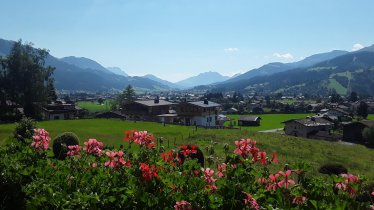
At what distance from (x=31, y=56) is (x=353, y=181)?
77.3 meters

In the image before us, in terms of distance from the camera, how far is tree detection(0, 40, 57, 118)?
71.9 metres

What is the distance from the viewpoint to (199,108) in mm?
82875

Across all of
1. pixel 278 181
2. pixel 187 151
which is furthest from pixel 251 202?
pixel 187 151

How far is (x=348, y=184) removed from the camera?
4938mm

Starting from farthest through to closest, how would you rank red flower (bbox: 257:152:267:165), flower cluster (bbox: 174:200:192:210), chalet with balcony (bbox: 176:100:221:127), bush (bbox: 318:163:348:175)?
1. chalet with balcony (bbox: 176:100:221:127)
2. bush (bbox: 318:163:348:175)
3. red flower (bbox: 257:152:267:165)
4. flower cluster (bbox: 174:200:192:210)

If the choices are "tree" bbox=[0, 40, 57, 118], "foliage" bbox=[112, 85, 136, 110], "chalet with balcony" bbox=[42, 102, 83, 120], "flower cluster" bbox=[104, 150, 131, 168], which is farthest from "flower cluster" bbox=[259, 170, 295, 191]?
"foliage" bbox=[112, 85, 136, 110]

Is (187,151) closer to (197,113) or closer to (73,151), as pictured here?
(73,151)

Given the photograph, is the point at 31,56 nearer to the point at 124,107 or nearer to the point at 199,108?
the point at 124,107

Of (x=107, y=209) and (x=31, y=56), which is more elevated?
(x=31, y=56)

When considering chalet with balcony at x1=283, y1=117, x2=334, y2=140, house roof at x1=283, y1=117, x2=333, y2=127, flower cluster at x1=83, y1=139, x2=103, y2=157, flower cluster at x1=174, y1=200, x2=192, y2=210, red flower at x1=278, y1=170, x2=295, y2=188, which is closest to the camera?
flower cluster at x1=174, y1=200, x2=192, y2=210

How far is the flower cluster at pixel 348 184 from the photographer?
4.89 m

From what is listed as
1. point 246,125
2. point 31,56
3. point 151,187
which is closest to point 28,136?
point 151,187

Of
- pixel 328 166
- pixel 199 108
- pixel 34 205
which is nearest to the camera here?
pixel 34 205

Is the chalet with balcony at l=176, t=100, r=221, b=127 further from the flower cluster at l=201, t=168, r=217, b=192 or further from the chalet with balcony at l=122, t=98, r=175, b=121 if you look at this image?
the flower cluster at l=201, t=168, r=217, b=192
